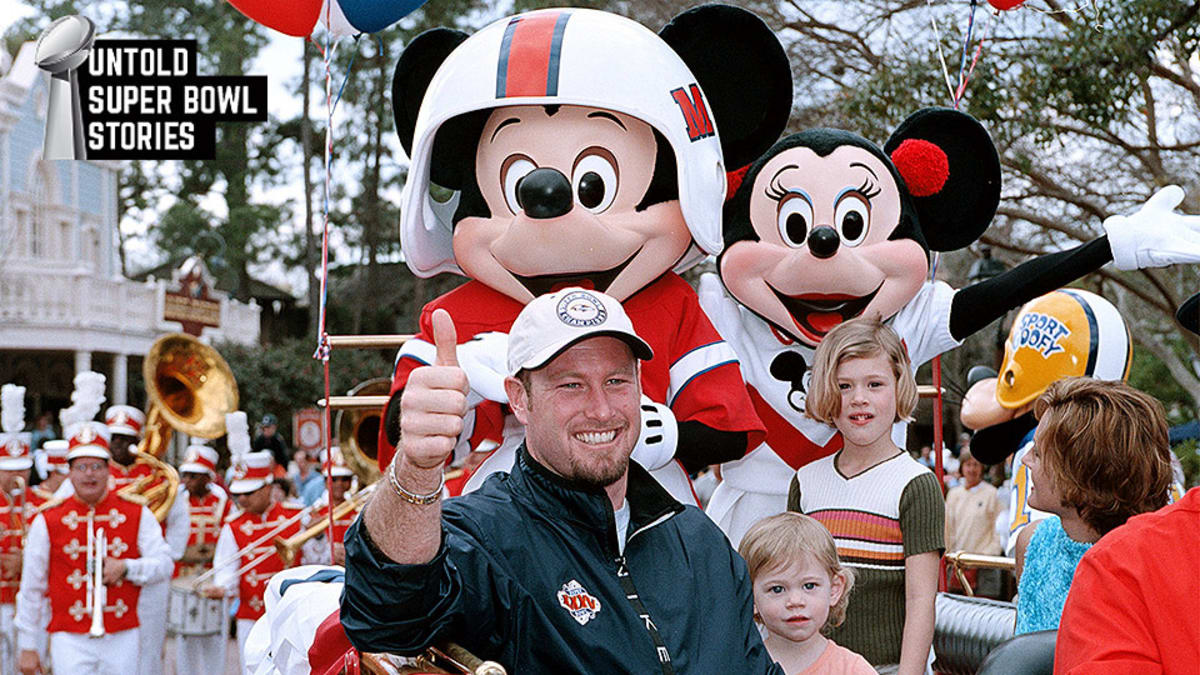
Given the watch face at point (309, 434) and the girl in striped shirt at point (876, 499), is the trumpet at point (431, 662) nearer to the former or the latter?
the girl in striped shirt at point (876, 499)

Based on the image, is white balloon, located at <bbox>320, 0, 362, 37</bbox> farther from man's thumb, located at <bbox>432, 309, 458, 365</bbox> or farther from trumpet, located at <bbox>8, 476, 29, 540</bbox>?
trumpet, located at <bbox>8, 476, 29, 540</bbox>

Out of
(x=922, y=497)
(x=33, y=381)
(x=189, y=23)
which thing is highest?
(x=189, y=23)

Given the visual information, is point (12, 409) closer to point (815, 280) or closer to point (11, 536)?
point (11, 536)


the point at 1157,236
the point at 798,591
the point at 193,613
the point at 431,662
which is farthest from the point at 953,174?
the point at 193,613

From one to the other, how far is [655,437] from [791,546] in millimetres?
753

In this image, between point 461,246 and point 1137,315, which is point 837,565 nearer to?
point 461,246

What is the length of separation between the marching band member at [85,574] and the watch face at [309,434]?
7408 mm

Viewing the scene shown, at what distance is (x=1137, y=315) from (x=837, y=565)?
51.4 ft

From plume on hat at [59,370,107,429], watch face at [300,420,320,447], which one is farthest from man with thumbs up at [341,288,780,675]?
watch face at [300,420,320,447]

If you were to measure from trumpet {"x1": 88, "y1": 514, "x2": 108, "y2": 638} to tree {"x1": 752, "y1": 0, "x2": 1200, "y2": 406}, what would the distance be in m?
5.74

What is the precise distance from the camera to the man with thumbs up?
216 centimetres

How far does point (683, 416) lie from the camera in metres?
4.00

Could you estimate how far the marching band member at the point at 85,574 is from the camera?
823cm

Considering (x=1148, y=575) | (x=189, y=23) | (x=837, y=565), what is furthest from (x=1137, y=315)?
(x=189, y=23)
